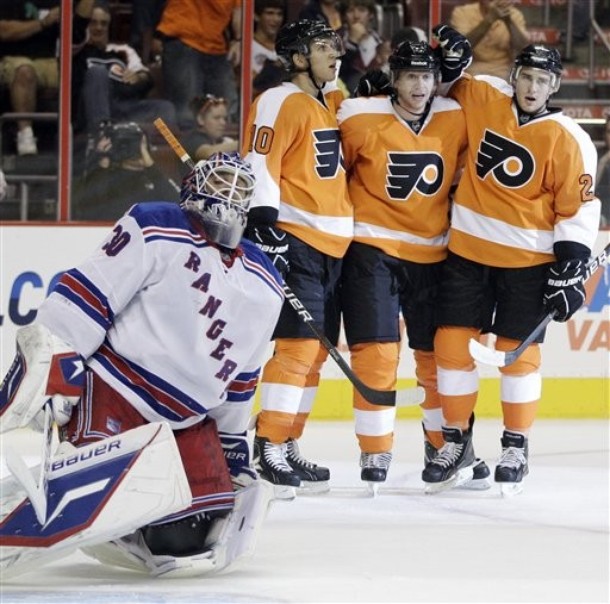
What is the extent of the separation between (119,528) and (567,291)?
5.61 ft

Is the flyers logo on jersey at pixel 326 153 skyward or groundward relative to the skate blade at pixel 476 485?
skyward

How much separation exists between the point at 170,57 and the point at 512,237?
6.58 feet

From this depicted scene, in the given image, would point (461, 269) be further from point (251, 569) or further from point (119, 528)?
point (119, 528)

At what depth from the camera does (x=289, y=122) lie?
4.29 m

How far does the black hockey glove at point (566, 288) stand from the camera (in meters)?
4.26

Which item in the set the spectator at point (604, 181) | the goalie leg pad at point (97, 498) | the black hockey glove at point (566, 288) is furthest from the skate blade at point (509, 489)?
the spectator at point (604, 181)

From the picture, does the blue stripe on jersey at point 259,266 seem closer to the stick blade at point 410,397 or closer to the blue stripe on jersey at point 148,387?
the blue stripe on jersey at point 148,387

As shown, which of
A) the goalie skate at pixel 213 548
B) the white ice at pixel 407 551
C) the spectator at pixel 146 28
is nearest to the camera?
the white ice at pixel 407 551

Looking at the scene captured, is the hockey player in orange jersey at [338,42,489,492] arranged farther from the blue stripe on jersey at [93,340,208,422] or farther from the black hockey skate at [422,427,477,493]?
the blue stripe on jersey at [93,340,208,422]

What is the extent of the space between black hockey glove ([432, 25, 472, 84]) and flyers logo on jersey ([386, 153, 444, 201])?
0.24 meters

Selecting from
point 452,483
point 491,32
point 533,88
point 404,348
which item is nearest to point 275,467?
point 452,483

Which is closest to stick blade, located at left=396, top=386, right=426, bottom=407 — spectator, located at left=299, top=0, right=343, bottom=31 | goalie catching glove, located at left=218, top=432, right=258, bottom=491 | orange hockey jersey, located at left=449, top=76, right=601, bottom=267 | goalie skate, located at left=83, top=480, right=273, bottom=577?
orange hockey jersey, located at left=449, top=76, right=601, bottom=267

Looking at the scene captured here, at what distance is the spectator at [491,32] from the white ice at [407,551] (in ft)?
5.22

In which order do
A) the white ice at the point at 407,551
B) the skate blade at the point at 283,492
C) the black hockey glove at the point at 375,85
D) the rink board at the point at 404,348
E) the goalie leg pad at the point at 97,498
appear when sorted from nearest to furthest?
the goalie leg pad at the point at 97,498
the white ice at the point at 407,551
the skate blade at the point at 283,492
the black hockey glove at the point at 375,85
the rink board at the point at 404,348
